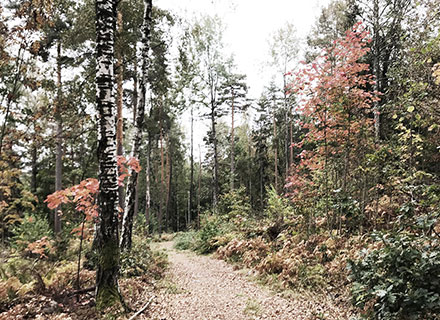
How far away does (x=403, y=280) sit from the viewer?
2.90m

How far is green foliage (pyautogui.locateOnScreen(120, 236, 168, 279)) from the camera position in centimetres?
601

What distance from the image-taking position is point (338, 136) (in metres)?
6.01

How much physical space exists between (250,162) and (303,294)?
26.3 m

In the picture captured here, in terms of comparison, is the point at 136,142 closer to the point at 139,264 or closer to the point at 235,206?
the point at 139,264

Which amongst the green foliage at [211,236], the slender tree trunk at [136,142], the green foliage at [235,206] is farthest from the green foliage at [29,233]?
the green foliage at [235,206]

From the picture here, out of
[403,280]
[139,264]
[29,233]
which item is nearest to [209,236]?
[139,264]

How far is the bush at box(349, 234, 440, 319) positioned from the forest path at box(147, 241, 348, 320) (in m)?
0.83

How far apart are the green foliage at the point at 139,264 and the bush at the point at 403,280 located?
15.7ft

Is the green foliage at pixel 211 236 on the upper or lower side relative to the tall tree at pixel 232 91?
lower

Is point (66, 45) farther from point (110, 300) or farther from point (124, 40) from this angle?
point (110, 300)

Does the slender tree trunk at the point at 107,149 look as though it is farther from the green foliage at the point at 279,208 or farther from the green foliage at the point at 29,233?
the green foliage at the point at 29,233

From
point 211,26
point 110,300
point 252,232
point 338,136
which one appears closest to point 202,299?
point 110,300

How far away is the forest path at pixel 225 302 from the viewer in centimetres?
405

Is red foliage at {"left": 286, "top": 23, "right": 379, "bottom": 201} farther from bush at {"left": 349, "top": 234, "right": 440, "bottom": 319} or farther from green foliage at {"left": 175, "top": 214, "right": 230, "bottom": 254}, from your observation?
green foliage at {"left": 175, "top": 214, "right": 230, "bottom": 254}
